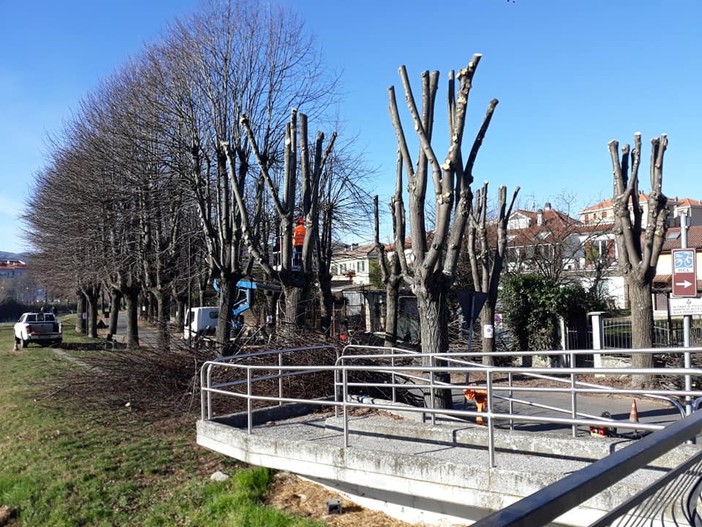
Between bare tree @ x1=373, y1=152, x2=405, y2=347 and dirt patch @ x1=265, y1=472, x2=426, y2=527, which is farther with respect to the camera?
bare tree @ x1=373, y1=152, x2=405, y2=347

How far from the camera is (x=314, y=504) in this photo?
8047 mm

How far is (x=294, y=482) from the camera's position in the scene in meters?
8.86

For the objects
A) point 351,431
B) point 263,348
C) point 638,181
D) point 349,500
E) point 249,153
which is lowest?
point 349,500

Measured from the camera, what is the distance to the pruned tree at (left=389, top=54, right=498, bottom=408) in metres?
11.1

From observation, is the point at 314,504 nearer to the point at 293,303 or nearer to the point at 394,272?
the point at 293,303

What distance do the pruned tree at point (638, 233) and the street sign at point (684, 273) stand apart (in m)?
2.82

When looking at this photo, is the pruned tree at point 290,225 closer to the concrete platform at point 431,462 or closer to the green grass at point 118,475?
the green grass at point 118,475

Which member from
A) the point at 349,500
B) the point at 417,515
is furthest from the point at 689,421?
the point at 349,500

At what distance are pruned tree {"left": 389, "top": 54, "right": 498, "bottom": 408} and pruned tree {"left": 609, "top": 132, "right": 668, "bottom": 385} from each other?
20.6 ft

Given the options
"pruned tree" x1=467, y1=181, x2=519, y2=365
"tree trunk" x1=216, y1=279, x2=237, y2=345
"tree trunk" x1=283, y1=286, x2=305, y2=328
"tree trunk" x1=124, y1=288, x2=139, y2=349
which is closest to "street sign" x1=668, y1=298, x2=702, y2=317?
"pruned tree" x1=467, y1=181, x2=519, y2=365

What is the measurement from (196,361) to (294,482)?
4360mm

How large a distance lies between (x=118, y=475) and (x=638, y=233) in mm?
12867

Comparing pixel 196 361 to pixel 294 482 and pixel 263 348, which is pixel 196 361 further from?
pixel 294 482

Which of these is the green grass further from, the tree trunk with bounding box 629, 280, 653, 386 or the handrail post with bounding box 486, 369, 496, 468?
the tree trunk with bounding box 629, 280, 653, 386
